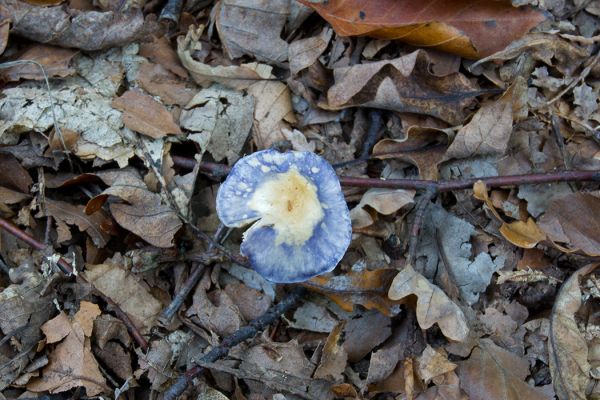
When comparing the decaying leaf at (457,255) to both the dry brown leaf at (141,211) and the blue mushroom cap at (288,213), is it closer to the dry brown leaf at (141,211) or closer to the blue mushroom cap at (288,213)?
the blue mushroom cap at (288,213)

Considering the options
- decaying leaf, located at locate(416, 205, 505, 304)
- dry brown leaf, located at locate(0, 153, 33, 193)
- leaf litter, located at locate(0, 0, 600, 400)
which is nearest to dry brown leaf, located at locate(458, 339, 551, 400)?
leaf litter, located at locate(0, 0, 600, 400)

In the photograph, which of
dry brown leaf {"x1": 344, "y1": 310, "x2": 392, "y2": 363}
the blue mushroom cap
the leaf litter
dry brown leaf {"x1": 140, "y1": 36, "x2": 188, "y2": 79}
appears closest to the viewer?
the blue mushroom cap

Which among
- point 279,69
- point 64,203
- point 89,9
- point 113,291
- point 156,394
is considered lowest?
point 156,394

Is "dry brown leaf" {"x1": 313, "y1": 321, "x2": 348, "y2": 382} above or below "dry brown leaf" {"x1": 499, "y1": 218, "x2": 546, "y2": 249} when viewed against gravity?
below

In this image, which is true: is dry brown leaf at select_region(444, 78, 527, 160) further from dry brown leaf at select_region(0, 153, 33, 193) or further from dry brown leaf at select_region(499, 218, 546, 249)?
dry brown leaf at select_region(0, 153, 33, 193)

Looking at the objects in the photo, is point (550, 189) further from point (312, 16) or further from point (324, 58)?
point (312, 16)

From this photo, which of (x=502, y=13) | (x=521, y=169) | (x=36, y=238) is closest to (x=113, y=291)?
(x=36, y=238)

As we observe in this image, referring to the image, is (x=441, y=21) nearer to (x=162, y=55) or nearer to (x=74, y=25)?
(x=162, y=55)
